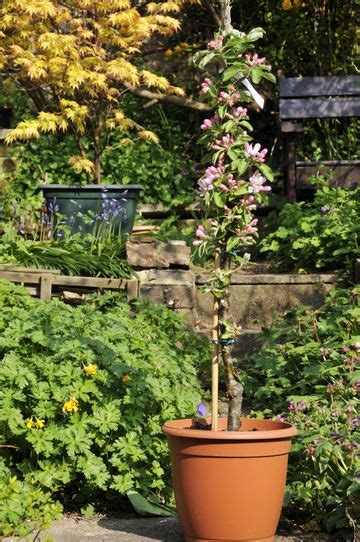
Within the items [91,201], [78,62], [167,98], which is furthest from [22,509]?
[167,98]

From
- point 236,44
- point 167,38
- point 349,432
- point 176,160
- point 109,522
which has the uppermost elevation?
point 167,38

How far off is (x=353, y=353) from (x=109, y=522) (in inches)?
51.5

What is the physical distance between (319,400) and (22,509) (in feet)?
5.09

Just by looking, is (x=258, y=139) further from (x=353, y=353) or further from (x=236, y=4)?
(x=353, y=353)

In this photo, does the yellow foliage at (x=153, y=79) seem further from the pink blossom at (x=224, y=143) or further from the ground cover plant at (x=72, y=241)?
the pink blossom at (x=224, y=143)

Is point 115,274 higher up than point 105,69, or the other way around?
point 105,69

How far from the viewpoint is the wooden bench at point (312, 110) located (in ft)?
24.6

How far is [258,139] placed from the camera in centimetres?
899

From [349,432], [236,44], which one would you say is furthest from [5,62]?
[349,432]

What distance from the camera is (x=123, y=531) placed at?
3562 mm

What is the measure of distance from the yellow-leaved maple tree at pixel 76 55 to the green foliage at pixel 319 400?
2.61m

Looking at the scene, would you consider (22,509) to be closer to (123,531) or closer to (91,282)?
(123,531)

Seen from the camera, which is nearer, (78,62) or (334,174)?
(78,62)

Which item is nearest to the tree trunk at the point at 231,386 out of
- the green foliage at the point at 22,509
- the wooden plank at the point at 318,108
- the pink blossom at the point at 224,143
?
the pink blossom at the point at 224,143
